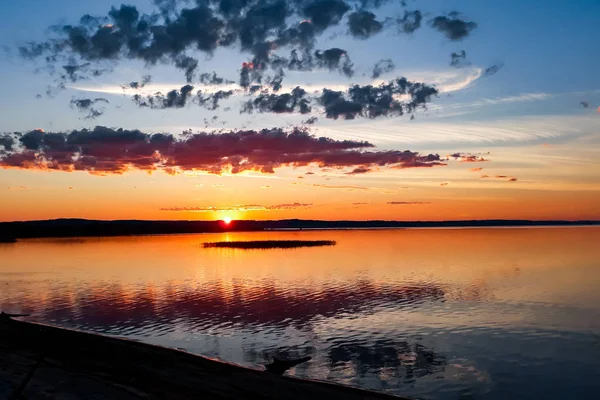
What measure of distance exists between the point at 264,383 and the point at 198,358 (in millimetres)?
5378

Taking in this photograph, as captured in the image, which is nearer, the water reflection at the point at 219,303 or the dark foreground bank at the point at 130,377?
the dark foreground bank at the point at 130,377

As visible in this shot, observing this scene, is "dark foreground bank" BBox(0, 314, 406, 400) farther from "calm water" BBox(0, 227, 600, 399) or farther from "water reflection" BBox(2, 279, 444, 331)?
"water reflection" BBox(2, 279, 444, 331)

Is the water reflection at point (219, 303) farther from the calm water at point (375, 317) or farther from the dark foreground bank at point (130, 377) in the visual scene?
the dark foreground bank at point (130, 377)

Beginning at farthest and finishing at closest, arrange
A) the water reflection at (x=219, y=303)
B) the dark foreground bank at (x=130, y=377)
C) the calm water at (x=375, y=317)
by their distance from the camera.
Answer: the water reflection at (x=219, y=303), the calm water at (x=375, y=317), the dark foreground bank at (x=130, y=377)

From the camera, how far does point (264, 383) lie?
68.4ft

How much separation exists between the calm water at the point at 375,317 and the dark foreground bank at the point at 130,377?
11.0 feet

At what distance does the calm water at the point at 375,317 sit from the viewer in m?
24.7

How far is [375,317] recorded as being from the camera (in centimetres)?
3803

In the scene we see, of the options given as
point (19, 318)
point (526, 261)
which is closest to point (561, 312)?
point (19, 318)

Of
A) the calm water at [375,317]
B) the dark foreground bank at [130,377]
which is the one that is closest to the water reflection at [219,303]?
the calm water at [375,317]

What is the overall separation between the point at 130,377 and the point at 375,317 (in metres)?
21.0

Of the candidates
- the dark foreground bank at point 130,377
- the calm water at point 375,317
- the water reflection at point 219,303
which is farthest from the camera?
the water reflection at point 219,303

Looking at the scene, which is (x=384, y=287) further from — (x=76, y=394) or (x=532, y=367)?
(x=76, y=394)

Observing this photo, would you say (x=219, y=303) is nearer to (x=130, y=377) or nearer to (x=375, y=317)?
(x=375, y=317)
